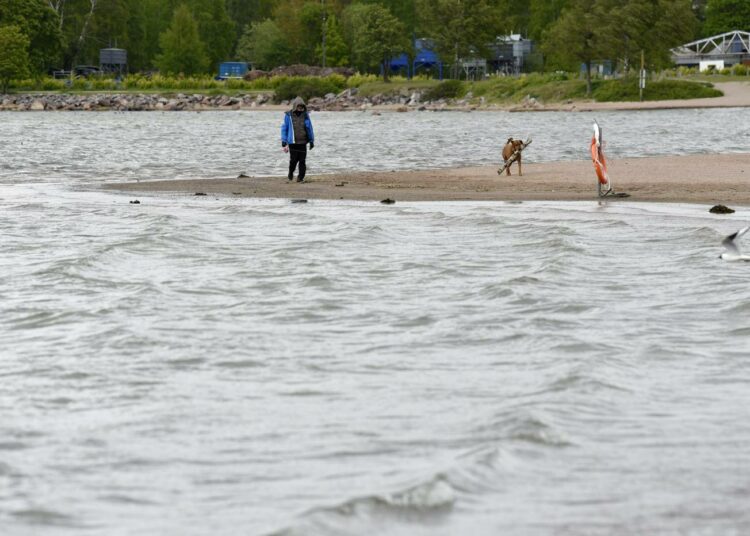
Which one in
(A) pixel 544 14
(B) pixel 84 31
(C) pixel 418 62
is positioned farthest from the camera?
(C) pixel 418 62

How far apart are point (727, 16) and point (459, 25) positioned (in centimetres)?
3660

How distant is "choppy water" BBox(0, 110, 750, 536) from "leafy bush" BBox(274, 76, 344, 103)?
94.5 m

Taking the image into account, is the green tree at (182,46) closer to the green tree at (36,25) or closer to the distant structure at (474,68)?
the green tree at (36,25)

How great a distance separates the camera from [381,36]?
11819 centimetres

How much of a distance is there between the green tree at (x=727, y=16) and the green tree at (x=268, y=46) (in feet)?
136

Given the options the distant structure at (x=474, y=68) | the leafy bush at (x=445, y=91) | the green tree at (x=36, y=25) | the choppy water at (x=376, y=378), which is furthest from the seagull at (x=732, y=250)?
the green tree at (x=36, y=25)

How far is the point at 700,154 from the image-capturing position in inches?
1460

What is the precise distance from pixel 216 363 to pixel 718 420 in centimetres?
392

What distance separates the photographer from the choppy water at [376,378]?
7547 millimetres

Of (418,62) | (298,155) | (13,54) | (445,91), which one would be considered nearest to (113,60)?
(13,54)

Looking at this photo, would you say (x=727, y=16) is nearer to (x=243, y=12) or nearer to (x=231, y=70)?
(x=231, y=70)

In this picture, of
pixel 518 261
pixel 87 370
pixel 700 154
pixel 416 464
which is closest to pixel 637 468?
pixel 416 464

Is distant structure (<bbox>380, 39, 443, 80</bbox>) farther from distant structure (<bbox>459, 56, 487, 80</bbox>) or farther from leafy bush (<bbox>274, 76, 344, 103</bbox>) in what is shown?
leafy bush (<bbox>274, 76, 344, 103</bbox>)

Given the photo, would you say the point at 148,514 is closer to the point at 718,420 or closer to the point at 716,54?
the point at 718,420
